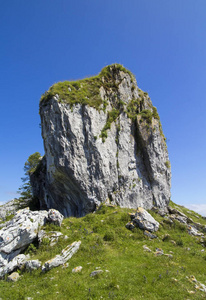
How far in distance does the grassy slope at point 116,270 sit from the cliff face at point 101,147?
7756 mm

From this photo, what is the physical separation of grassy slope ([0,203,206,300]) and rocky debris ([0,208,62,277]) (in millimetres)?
1086

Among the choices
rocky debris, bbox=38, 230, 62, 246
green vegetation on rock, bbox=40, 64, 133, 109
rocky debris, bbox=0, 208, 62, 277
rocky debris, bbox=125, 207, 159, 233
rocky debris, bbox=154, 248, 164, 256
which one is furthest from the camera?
green vegetation on rock, bbox=40, 64, 133, 109

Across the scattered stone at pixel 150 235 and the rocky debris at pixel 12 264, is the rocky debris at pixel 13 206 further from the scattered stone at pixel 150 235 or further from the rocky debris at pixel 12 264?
the scattered stone at pixel 150 235

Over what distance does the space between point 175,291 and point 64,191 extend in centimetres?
1832

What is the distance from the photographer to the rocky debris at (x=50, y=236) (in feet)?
43.0

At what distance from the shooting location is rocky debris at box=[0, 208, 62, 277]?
1140 centimetres

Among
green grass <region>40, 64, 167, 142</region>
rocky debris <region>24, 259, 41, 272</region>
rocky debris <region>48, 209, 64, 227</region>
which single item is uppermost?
green grass <region>40, 64, 167, 142</region>

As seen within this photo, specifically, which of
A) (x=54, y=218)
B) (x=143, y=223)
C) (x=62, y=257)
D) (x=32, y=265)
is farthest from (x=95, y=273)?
(x=143, y=223)

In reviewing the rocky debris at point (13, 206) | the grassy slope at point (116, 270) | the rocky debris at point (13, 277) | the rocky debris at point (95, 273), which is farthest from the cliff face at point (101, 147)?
the rocky debris at point (95, 273)

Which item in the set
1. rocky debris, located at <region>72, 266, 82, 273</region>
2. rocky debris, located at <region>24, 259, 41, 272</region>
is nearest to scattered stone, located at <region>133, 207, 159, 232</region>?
rocky debris, located at <region>72, 266, 82, 273</region>

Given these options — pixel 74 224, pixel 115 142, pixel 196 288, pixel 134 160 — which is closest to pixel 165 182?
pixel 134 160

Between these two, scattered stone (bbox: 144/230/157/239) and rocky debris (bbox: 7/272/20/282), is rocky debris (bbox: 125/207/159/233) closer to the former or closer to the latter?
scattered stone (bbox: 144/230/157/239)

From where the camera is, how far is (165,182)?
30.5 m

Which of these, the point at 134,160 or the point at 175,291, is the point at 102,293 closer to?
the point at 175,291
